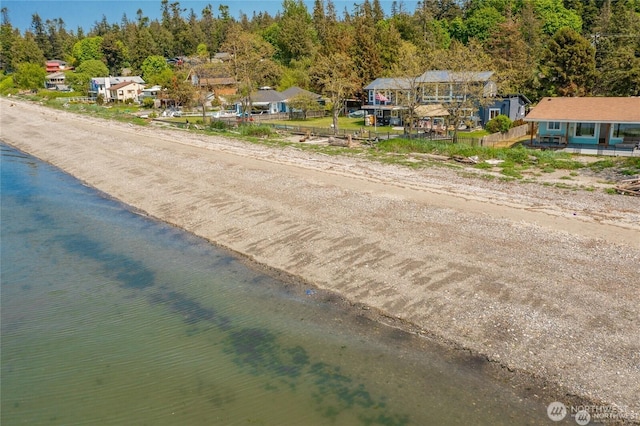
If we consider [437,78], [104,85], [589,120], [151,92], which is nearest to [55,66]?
[104,85]

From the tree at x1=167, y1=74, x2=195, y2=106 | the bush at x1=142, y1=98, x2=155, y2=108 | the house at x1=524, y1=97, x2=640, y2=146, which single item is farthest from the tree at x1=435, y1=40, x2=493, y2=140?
the bush at x1=142, y1=98, x2=155, y2=108

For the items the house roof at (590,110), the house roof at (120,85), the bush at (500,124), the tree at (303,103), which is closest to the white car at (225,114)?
the tree at (303,103)

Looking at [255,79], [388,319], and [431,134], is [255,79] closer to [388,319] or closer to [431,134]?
[431,134]

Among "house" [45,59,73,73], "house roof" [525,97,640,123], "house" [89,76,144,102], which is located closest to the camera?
"house roof" [525,97,640,123]

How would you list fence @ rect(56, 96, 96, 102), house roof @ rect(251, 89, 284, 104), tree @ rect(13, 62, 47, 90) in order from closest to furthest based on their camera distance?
house roof @ rect(251, 89, 284, 104) → fence @ rect(56, 96, 96, 102) → tree @ rect(13, 62, 47, 90)

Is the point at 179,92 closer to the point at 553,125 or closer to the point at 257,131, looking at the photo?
the point at 257,131

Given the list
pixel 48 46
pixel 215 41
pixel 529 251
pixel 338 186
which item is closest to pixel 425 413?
pixel 529 251

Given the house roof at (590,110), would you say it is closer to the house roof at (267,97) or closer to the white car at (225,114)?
the house roof at (267,97)

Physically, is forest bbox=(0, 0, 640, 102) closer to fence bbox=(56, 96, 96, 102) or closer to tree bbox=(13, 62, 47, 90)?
tree bbox=(13, 62, 47, 90)
